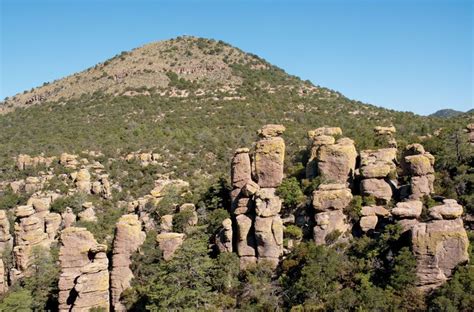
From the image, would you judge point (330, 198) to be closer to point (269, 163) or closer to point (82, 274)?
point (269, 163)

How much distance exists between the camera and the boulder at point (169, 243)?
90.0 ft

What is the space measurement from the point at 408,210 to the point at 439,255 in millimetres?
3138

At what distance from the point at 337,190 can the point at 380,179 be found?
3.16 m

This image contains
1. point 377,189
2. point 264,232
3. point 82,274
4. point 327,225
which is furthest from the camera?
point 377,189

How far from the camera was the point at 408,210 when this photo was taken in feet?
78.8

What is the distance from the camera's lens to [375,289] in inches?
838

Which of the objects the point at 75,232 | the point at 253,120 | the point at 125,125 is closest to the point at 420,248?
the point at 75,232

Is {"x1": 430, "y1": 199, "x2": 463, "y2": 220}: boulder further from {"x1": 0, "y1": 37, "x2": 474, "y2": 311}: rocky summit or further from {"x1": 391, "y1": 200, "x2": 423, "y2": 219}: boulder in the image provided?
{"x1": 391, "y1": 200, "x2": 423, "y2": 219}: boulder

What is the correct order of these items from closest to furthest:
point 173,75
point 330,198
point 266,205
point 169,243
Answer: point 266,205, point 330,198, point 169,243, point 173,75

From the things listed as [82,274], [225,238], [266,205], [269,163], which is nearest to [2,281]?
[82,274]

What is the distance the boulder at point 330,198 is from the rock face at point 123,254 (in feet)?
37.4

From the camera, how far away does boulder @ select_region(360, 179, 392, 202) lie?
27.7m

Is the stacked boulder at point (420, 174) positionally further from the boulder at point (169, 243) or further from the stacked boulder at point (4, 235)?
the stacked boulder at point (4, 235)

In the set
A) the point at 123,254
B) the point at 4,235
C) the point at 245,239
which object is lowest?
the point at 123,254
